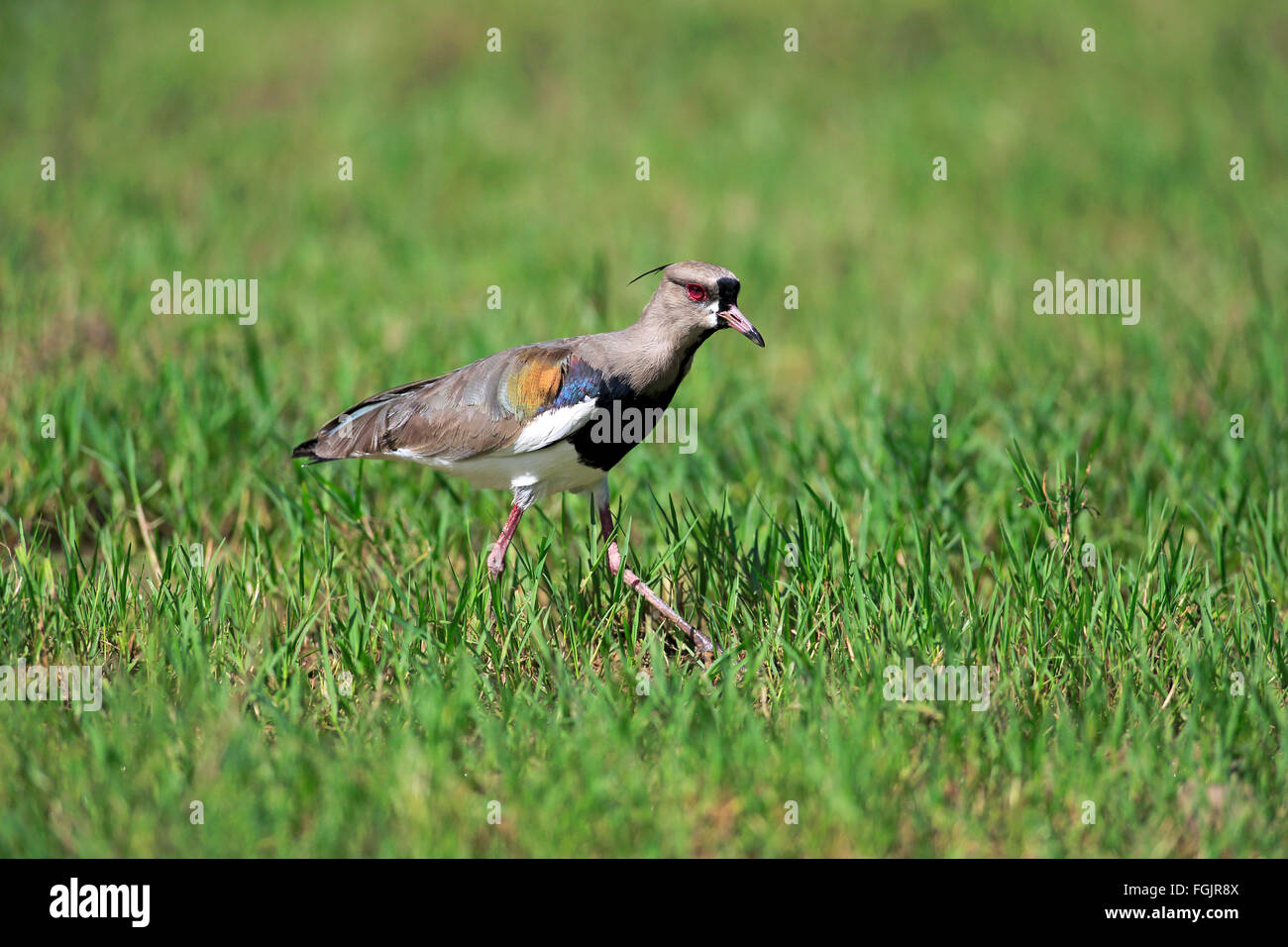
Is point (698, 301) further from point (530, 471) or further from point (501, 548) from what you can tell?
point (501, 548)

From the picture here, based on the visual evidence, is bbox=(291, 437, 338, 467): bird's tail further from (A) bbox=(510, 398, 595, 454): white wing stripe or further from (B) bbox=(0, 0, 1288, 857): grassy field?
(A) bbox=(510, 398, 595, 454): white wing stripe

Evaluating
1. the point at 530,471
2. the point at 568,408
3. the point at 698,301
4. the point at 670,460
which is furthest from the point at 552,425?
the point at 670,460

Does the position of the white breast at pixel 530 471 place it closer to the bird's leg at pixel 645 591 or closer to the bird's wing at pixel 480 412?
the bird's wing at pixel 480 412

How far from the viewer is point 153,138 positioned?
1106 cm

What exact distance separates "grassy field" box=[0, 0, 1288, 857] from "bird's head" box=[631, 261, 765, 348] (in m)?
0.90

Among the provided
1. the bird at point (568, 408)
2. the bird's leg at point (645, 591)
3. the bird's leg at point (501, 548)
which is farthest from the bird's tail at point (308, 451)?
the bird's leg at point (645, 591)

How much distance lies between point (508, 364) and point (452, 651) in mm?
1060

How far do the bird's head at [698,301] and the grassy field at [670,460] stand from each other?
90cm

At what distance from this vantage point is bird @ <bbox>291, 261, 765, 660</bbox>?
421 cm

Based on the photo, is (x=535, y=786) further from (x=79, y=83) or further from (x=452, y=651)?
(x=79, y=83)

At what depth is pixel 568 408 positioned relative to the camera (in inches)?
167

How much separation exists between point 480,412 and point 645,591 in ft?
2.91
